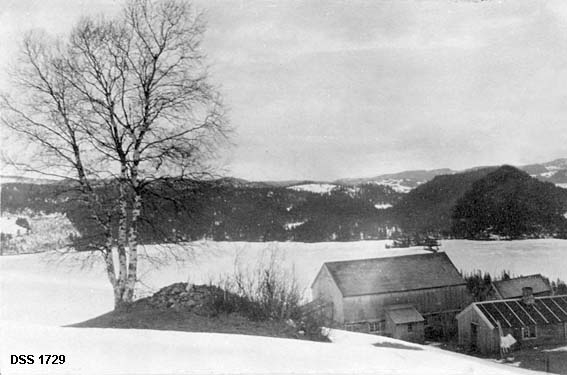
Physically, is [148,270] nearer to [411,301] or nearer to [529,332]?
[411,301]

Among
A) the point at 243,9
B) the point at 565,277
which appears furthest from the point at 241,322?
the point at 565,277

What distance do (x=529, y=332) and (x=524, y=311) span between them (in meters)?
0.51

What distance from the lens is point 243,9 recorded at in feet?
28.5

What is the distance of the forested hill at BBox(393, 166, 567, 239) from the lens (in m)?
11.0

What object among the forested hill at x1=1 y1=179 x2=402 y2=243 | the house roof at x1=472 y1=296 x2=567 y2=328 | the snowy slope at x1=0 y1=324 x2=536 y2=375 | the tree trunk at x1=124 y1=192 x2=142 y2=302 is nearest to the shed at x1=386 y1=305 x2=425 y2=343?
the house roof at x1=472 y1=296 x2=567 y2=328

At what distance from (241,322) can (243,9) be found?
586 cm

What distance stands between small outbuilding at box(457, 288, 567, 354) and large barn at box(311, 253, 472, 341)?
1.48ft

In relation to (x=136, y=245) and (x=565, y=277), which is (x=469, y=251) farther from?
(x=136, y=245)

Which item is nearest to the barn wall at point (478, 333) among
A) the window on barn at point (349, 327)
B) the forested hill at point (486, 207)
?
the forested hill at point (486, 207)

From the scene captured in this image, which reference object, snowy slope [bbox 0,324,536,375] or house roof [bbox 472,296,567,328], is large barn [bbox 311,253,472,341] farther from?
snowy slope [bbox 0,324,536,375]

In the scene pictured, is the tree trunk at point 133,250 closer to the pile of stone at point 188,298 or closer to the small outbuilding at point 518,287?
the pile of stone at point 188,298

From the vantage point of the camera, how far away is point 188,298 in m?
9.57

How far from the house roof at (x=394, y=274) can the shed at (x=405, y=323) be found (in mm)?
513

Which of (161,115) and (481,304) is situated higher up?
(161,115)
